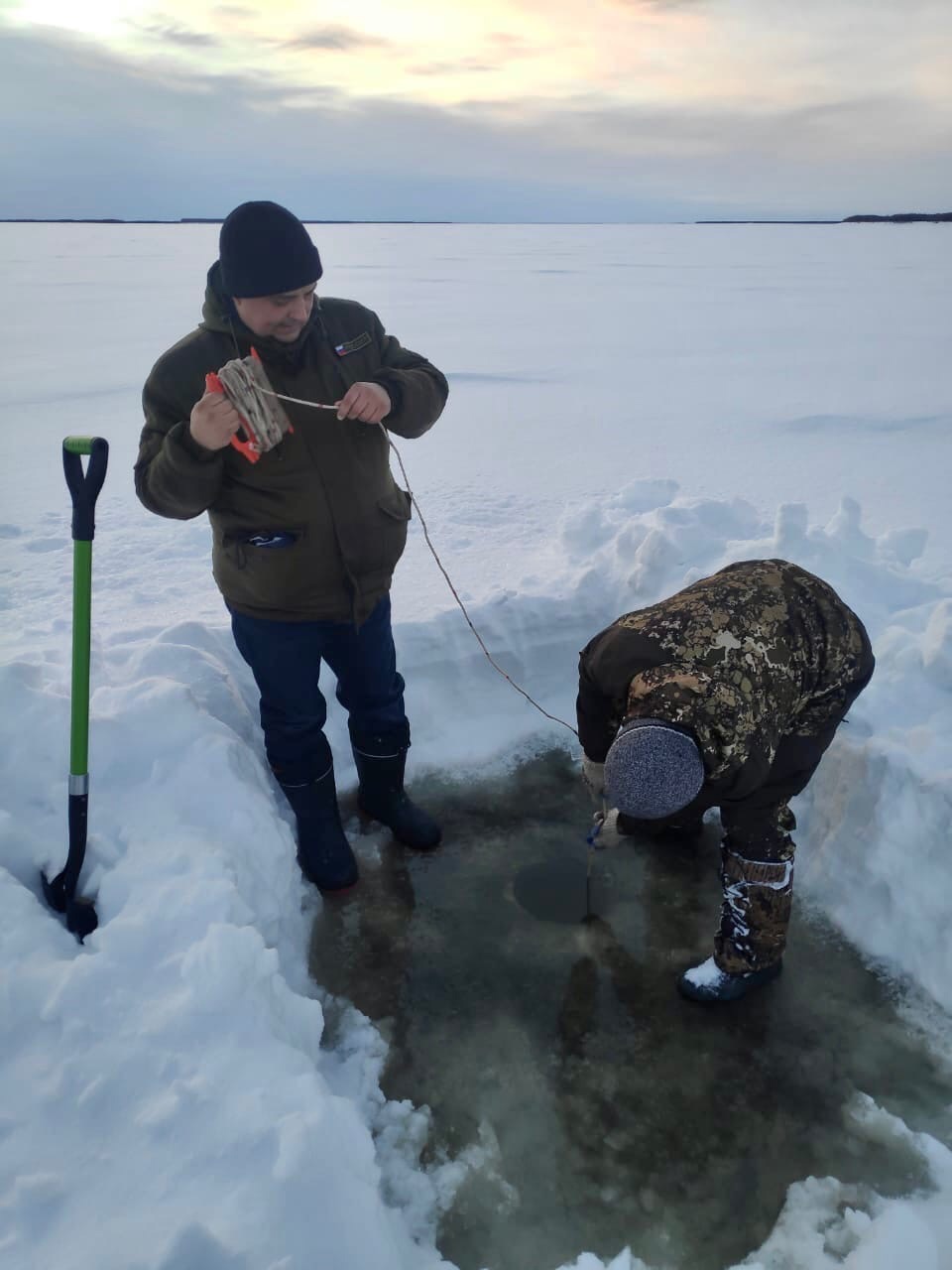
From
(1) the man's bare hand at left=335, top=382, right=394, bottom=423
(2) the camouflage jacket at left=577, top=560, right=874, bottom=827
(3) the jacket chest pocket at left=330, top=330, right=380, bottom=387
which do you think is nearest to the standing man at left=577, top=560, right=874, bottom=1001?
(2) the camouflage jacket at left=577, top=560, right=874, bottom=827

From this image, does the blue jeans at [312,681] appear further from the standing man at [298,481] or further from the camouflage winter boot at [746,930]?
the camouflage winter boot at [746,930]

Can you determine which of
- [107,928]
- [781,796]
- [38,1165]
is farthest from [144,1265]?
[781,796]

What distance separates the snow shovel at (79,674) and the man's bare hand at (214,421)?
9.0 inches

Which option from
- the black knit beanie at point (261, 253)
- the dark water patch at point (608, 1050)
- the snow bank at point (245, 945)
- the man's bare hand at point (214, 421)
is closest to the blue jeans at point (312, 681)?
the snow bank at point (245, 945)

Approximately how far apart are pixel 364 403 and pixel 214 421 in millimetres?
398

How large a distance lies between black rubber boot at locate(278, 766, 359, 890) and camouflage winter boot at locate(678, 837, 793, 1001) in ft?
3.66

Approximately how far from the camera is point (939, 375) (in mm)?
9266

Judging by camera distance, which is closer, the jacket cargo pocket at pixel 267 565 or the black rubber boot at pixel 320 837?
the jacket cargo pocket at pixel 267 565

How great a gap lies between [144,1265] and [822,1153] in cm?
153

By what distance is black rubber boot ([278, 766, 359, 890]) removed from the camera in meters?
2.74

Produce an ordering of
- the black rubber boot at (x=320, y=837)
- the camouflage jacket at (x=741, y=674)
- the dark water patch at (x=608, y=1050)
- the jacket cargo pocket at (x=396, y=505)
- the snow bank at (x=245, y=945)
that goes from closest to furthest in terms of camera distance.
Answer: the snow bank at (x=245, y=945)
the camouflage jacket at (x=741, y=674)
the dark water patch at (x=608, y=1050)
the jacket cargo pocket at (x=396, y=505)
the black rubber boot at (x=320, y=837)

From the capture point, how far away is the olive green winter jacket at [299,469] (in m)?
2.19

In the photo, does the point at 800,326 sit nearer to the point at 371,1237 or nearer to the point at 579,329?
the point at 579,329

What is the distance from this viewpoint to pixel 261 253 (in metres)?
Result: 2.06
